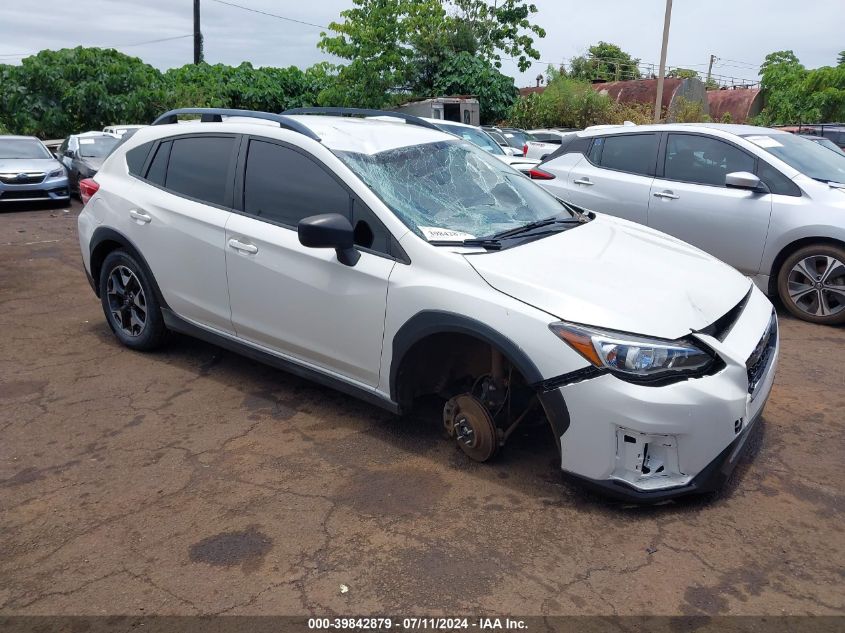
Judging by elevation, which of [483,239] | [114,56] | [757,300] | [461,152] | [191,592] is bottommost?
[191,592]

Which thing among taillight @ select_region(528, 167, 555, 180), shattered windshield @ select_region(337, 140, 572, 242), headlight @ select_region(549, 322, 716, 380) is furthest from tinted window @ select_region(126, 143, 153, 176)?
taillight @ select_region(528, 167, 555, 180)

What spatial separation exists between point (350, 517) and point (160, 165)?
2.94 meters

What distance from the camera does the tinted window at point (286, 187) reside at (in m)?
3.98

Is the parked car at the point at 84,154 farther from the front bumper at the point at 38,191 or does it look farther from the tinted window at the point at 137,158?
the tinted window at the point at 137,158

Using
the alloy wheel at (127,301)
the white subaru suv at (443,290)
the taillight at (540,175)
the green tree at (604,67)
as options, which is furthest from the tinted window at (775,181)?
the green tree at (604,67)

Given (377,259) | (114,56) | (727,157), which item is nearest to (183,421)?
(377,259)

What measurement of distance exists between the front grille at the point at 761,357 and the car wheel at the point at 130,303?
3673 mm

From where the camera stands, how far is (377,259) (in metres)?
3.75

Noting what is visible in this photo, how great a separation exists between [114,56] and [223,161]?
1023 inches

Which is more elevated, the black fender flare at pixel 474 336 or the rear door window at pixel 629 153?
the rear door window at pixel 629 153

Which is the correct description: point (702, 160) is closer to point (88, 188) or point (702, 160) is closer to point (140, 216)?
point (140, 216)

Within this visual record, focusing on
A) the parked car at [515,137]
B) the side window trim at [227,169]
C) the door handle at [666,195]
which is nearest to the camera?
the side window trim at [227,169]

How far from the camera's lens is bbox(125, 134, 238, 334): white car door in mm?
→ 4512

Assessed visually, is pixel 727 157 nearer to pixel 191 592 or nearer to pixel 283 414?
pixel 283 414
